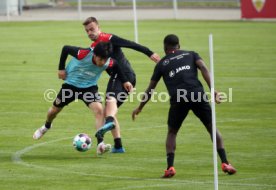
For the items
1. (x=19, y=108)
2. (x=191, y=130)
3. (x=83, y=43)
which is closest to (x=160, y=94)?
(x=19, y=108)

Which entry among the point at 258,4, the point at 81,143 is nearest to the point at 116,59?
the point at 81,143

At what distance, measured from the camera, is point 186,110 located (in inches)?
589

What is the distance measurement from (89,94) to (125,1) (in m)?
56.7

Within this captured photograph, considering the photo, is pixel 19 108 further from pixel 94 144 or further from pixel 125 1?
pixel 125 1

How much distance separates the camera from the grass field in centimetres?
1470

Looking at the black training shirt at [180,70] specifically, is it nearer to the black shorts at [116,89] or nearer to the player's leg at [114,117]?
the player's leg at [114,117]

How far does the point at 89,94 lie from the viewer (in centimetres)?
1716

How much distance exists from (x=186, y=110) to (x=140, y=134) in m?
4.73

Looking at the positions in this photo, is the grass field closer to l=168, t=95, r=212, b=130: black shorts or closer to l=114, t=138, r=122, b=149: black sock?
l=114, t=138, r=122, b=149: black sock

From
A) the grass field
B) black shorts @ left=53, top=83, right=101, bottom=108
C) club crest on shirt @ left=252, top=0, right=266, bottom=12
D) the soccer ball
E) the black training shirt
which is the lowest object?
club crest on shirt @ left=252, top=0, right=266, bottom=12

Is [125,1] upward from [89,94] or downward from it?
downward

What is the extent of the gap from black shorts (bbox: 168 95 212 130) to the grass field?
841 millimetres

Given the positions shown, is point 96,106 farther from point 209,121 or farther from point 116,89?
point 209,121

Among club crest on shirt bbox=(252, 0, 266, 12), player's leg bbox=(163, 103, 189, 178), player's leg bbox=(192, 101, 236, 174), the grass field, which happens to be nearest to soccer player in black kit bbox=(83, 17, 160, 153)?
the grass field
